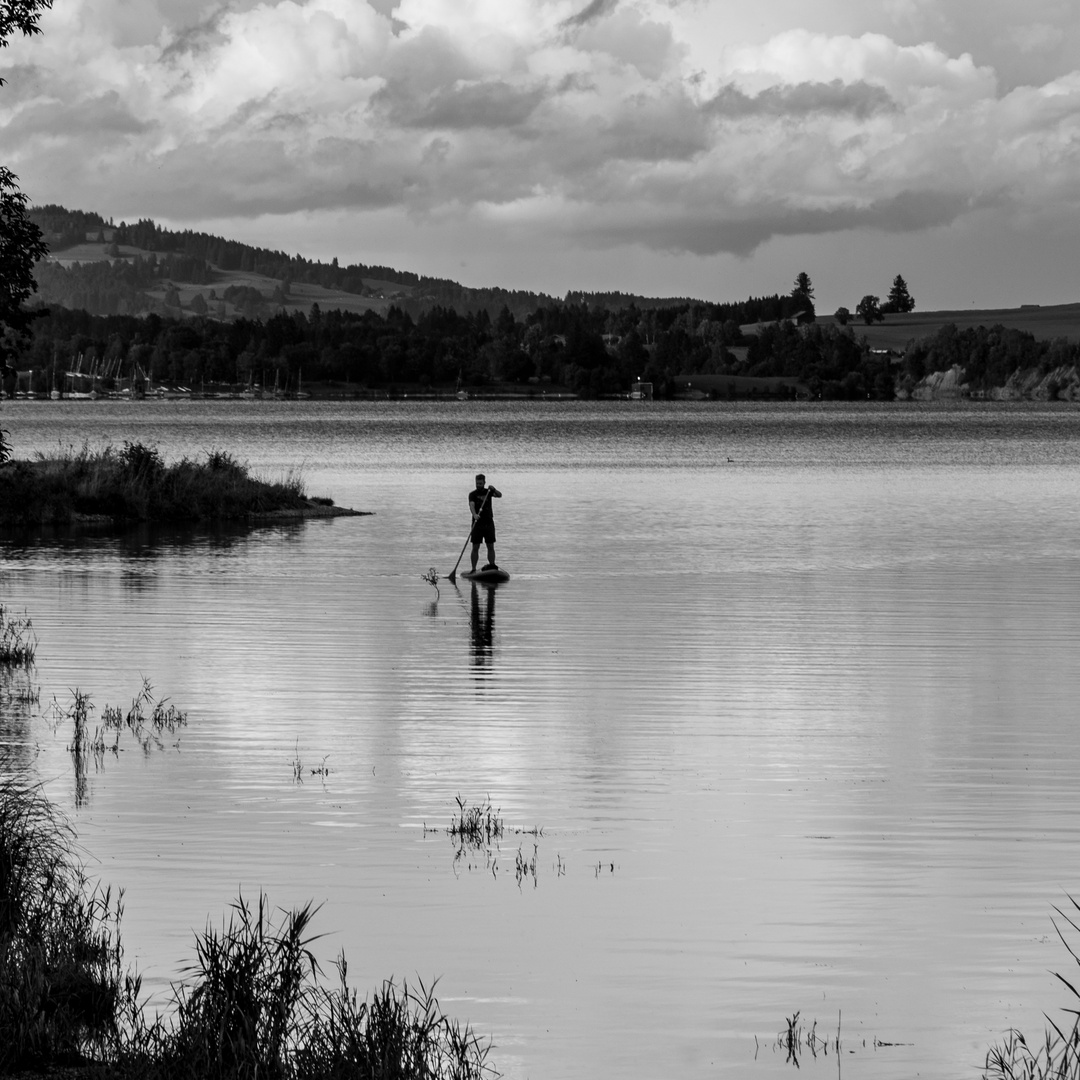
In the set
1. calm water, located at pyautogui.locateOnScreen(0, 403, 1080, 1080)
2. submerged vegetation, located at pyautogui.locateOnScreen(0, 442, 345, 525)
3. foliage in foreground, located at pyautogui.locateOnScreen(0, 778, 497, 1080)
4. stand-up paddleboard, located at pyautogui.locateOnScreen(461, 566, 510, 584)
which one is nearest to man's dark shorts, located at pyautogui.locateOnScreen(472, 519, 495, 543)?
stand-up paddleboard, located at pyautogui.locateOnScreen(461, 566, 510, 584)

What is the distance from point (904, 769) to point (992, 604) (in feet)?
48.6

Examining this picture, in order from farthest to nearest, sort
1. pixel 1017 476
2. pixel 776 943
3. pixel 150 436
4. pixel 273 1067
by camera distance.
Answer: pixel 150 436 < pixel 1017 476 < pixel 776 943 < pixel 273 1067

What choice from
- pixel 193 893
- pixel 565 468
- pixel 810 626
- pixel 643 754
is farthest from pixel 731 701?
pixel 565 468

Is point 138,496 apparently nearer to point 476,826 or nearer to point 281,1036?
point 476,826

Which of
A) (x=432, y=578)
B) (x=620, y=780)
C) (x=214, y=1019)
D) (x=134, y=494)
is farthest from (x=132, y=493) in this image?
(x=214, y=1019)

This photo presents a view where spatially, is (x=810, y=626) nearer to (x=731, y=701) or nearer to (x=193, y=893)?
A: (x=731, y=701)

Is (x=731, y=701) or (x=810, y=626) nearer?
(x=731, y=701)

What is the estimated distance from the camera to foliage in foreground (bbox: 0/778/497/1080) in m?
7.56

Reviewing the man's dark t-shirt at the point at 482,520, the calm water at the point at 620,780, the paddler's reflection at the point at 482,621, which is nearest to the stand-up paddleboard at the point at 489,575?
the paddler's reflection at the point at 482,621

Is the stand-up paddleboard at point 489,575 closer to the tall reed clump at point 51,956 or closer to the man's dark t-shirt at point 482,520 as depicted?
the man's dark t-shirt at point 482,520

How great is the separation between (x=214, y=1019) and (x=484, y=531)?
89.9 feet

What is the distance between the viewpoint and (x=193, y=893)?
11.8m

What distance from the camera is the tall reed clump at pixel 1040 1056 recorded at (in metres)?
7.85

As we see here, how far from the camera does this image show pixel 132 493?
50281 mm
